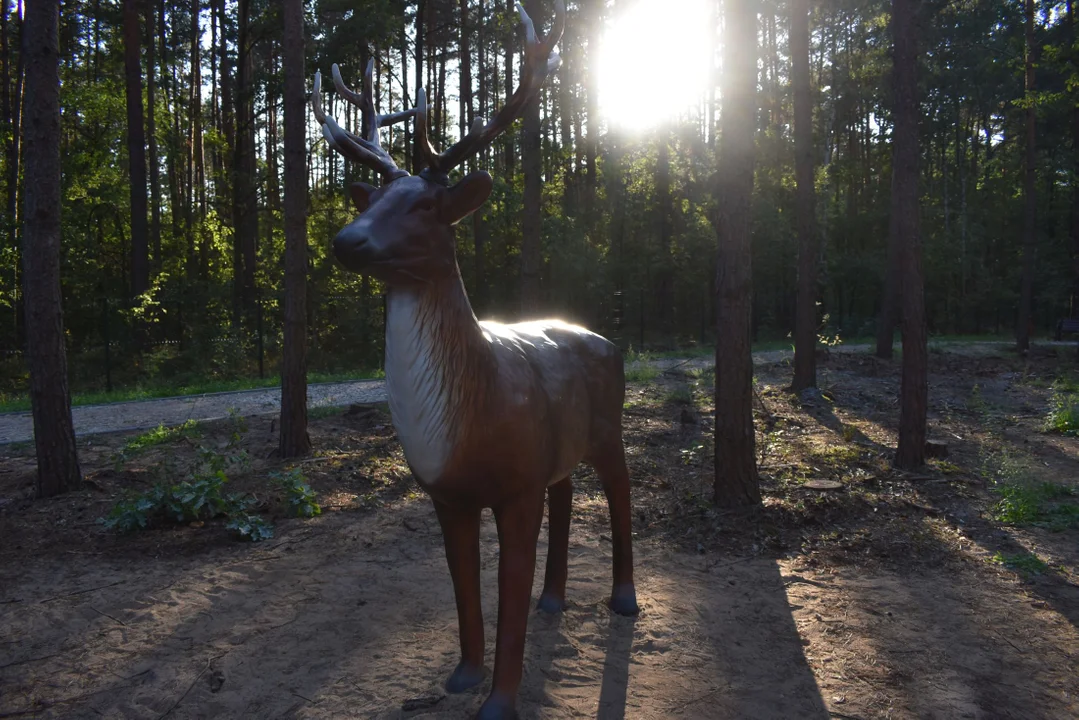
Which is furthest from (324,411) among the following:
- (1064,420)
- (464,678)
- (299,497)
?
(1064,420)

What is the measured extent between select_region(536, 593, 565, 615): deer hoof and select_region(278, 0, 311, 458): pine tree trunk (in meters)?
4.58

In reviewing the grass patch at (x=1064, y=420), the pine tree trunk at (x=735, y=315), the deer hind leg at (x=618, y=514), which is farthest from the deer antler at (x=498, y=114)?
the grass patch at (x=1064, y=420)

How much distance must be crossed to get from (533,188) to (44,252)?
258 inches

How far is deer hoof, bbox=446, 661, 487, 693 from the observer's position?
3521 millimetres

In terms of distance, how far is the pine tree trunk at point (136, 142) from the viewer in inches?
634

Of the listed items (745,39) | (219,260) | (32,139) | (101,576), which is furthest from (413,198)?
(219,260)

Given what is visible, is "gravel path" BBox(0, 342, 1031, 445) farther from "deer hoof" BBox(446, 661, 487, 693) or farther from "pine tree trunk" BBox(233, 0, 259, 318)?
"deer hoof" BBox(446, 661, 487, 693)

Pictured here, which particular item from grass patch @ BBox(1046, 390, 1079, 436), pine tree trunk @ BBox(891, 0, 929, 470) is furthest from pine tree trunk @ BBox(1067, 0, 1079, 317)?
pine tree trunk @ BBox(891, 0, 929, 470)

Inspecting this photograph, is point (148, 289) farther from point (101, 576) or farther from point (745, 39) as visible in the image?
point (745, 39)

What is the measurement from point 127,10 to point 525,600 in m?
18.2

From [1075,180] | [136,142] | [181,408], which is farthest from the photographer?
[1075,180]

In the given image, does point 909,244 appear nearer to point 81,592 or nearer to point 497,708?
point 497,708

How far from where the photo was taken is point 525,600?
3252 mm

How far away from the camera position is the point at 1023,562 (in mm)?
5070
